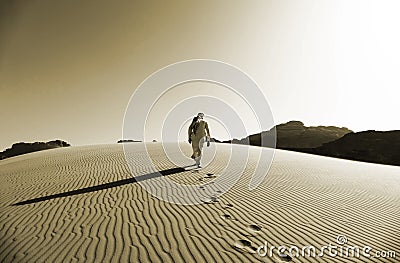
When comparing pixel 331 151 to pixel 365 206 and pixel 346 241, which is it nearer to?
pixel 365 206

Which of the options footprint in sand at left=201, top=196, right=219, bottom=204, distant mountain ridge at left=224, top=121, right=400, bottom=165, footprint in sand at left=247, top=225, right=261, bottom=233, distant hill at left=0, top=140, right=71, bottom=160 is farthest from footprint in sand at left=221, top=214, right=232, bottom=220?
distant hill at left=0, top=140, right=71, bottom=160

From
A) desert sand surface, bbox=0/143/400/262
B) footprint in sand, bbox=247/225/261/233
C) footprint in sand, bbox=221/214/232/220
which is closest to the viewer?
desert sand surface, bbox=0/143/400/262

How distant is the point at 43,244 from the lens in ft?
18.4

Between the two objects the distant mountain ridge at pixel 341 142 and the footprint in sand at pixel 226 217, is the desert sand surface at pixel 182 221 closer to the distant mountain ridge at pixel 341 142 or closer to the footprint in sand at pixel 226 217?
the footprint in sand at pixel 226 217

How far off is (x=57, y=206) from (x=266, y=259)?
5324 mm

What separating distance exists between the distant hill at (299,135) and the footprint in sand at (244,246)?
31.3 meters

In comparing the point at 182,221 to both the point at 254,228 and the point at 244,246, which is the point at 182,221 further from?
the point at 244,246

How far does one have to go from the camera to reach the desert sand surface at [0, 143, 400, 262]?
5371mm

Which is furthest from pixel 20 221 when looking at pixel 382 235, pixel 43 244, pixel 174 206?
pixel 382 235

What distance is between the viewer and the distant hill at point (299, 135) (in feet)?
119

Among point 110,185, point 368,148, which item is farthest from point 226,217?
point 368,148

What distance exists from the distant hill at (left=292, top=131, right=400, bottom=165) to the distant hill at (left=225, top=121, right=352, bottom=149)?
483cm

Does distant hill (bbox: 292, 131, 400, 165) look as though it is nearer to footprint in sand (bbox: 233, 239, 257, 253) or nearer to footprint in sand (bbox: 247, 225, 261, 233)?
footprint in sand (bbox: 247, 225, 261, 233)

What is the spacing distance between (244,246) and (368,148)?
2619cm
